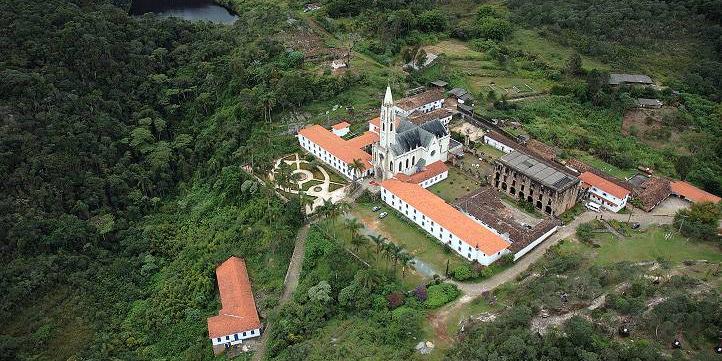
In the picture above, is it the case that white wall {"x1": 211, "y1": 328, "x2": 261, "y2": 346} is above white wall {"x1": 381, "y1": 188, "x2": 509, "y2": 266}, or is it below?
below

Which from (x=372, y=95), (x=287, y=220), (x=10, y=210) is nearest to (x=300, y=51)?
(x=372, y=95)

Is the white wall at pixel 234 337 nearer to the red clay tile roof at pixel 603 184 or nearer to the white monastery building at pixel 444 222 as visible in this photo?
the white monastery building at pixel 444 222

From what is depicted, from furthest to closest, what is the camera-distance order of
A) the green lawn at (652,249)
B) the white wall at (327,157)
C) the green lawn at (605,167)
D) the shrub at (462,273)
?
the green lawn at (605,167) < the white wall at (327,157) < the green lawn at (652,249) < the shrub at (462,273)

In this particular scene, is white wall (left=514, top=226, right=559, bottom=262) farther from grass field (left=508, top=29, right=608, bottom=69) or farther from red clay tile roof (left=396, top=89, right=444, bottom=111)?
grass field (left=508, top=29, right=608, bottom=69)

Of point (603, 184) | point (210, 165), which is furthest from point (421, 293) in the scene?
point (210, 165)

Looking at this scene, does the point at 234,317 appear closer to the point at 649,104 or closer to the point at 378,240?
the point at 378,240

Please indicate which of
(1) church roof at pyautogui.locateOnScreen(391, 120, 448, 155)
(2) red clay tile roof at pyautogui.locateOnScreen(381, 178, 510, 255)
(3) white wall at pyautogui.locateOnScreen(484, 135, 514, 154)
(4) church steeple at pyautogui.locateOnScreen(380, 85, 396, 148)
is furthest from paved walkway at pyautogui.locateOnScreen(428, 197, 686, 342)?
(4) church steeple at pyautogui.locateOnScreen(380, 85, 396, 148)

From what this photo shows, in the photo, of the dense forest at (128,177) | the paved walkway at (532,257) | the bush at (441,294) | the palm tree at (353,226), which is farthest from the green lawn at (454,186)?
the dense forest at (128,177)
